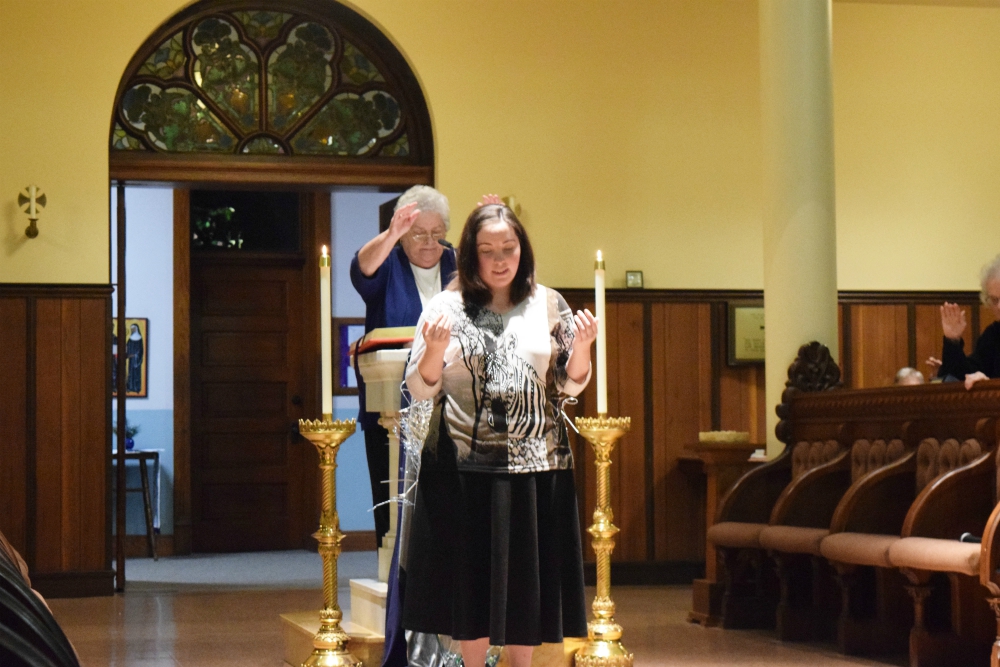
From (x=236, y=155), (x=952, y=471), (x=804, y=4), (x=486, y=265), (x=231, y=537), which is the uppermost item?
(x=804, y=4)

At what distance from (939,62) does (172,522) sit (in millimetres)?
6903

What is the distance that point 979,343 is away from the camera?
5531 mm

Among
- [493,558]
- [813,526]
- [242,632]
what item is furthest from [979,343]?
[242,632]

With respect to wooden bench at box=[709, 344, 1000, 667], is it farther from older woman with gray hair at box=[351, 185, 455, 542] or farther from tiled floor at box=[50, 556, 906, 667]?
older woman with gray hair at box=[351, 185, 455, 542]

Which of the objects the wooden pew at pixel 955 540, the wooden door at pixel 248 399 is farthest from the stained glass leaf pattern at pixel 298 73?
the wooden pew at pixel 955 540

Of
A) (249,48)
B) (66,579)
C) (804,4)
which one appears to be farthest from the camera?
(249,48)

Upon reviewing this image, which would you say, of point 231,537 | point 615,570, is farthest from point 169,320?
point 615,570

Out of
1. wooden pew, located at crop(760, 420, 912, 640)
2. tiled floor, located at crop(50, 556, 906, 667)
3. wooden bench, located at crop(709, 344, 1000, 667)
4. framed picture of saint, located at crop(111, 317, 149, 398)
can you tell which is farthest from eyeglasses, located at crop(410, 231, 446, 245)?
framed picture of saint, located at crop(111, 317, 149, 398)

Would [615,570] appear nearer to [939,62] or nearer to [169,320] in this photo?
[939,62]

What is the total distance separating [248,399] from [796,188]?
19.8 ft

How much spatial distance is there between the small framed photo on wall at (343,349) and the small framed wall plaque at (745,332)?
3.68m

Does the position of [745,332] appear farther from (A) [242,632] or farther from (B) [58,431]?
(B) [58,431]

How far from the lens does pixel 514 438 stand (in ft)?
10.7

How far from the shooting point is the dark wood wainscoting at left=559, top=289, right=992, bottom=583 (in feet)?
26.8
